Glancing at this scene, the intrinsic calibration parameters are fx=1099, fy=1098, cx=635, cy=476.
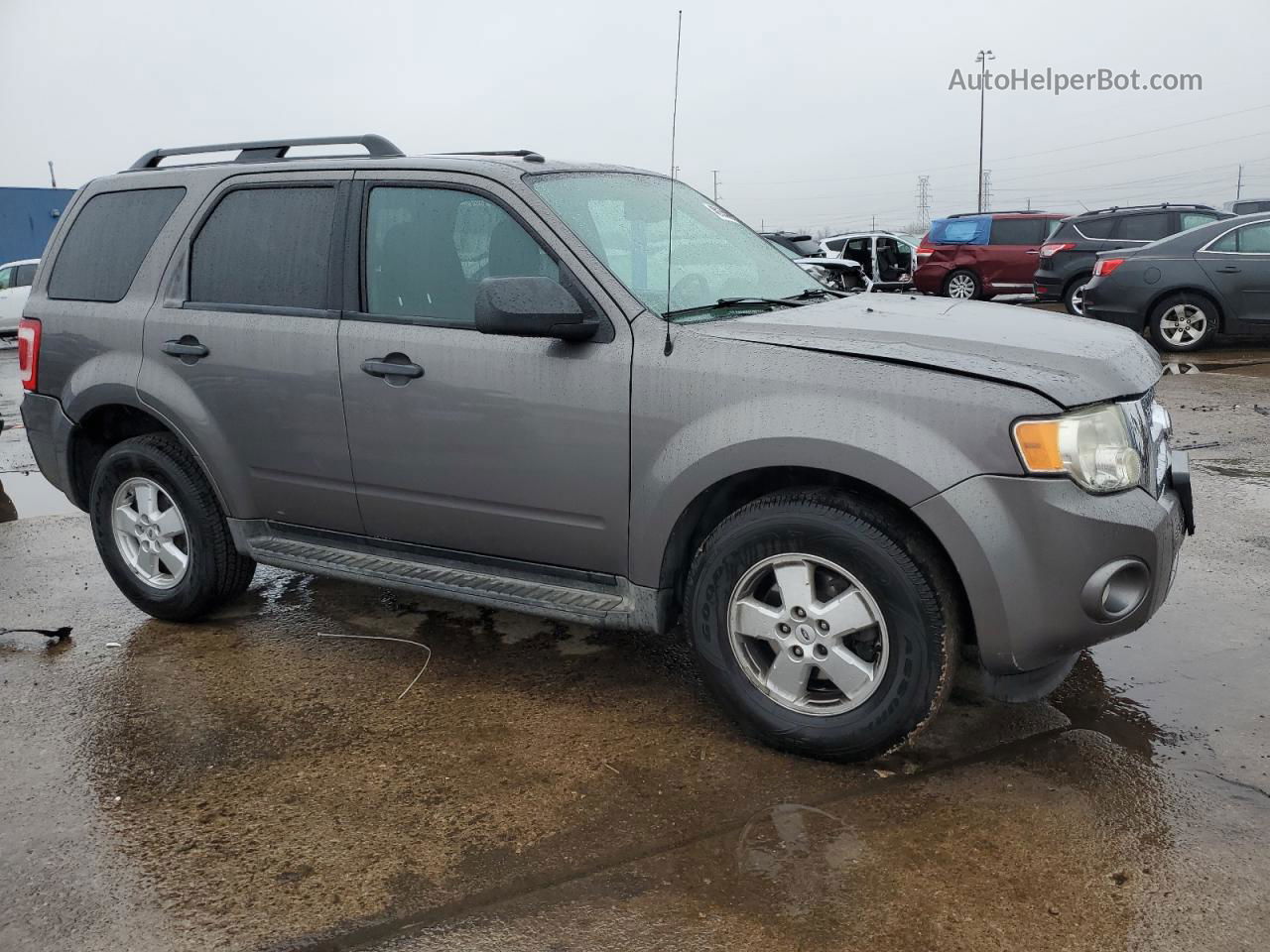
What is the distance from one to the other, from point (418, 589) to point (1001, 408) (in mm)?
2077

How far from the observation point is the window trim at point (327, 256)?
4.01 m

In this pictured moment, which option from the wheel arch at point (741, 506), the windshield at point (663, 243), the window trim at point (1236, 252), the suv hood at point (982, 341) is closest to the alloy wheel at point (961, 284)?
the window trim at point (1236, 252)

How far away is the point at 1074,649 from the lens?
3.07 meters

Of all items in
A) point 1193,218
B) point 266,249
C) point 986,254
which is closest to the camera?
point 266,249

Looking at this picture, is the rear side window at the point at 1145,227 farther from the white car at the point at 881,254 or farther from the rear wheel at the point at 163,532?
the rear wheel at the point at 163,532

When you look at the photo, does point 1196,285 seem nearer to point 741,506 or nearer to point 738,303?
point 738,303

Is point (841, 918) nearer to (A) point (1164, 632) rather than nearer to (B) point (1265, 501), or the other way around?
(A) point (1164, 632)

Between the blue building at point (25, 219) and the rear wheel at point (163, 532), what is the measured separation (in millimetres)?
30480

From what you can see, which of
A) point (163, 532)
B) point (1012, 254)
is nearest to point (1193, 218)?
point (1012, 254)

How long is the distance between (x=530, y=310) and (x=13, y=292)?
2032 centimetres

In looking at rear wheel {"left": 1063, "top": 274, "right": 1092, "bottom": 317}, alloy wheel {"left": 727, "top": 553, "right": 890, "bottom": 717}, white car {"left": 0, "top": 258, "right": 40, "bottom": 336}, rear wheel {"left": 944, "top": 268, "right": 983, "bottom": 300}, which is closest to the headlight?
alloy wheel {"left": 727, "top": 553, "right": 890, "bottom": 717}

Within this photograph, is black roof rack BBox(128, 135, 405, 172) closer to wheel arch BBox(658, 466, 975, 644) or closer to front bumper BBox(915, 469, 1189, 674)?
wheel arch BBox(658, 466, 975, 644)

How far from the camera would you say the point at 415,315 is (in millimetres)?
3838

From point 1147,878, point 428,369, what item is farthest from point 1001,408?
point 428,369
